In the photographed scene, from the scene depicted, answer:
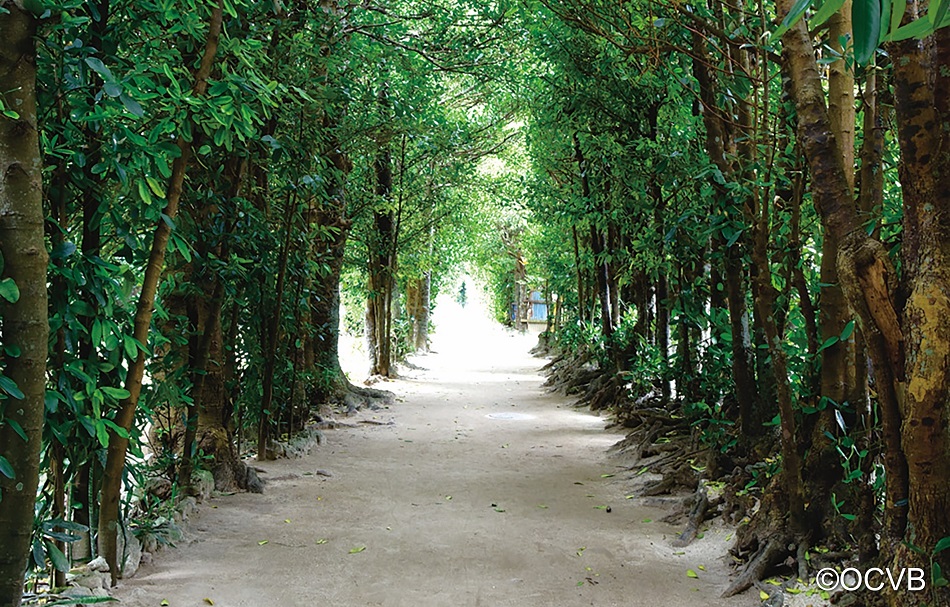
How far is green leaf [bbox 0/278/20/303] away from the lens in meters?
2.34

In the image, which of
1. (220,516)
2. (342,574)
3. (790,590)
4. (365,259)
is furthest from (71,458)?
(365,259)

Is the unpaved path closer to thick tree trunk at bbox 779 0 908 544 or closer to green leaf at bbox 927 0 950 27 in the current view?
thick tree trunk at bbox 779 0 908 544

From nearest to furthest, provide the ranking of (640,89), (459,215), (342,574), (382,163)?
(342,574)
(640,89)
(382,163)
(459,215)

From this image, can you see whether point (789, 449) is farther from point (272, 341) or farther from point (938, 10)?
point (272, 341)

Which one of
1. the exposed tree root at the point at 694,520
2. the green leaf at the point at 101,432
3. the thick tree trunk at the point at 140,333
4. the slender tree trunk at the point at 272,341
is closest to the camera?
the green leaf at the point at 101,432

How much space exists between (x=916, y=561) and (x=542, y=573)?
81.1 inches

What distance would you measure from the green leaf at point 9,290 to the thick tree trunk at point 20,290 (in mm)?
36

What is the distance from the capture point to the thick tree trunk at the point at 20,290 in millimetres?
2436

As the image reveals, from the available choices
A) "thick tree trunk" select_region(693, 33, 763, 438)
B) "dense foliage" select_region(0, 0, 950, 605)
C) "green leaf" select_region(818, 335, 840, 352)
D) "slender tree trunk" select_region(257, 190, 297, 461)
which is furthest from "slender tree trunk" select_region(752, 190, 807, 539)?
"slender tree trunk" select_region(257, 190, 297, 461)

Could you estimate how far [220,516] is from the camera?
497 centimetres

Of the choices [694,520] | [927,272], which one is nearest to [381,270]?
[694,520]

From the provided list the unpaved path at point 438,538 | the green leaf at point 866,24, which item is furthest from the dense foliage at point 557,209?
the unpaved path at point 438,538

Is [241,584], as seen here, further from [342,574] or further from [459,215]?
[459,215]

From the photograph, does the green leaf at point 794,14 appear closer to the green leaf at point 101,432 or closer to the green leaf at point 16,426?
the green leaf at point 16,426
